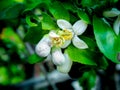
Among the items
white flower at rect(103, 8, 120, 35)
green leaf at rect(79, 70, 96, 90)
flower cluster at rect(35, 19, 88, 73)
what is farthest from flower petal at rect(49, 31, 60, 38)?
green leaf at rect(79, 70, 96, 90)

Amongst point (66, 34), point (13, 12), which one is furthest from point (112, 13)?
point (13, 12)

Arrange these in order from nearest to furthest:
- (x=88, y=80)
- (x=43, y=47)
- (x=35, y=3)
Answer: (x=43, y=47) < (x=35, y=3) < (x=88, y=80)

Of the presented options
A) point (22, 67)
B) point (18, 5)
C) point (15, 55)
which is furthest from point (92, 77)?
A: point (22, 67)

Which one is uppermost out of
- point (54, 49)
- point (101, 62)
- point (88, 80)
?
point (54, 49)

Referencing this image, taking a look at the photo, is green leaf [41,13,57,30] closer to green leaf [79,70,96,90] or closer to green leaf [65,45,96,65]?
green leaf [65,45,96,65]

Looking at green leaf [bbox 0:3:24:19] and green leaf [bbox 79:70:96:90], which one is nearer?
green leaf [bbox 0:3:24:19]

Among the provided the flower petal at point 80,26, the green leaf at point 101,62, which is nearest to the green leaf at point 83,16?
the flower petal at point 80,26

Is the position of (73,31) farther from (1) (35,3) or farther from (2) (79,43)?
(1) (35,3)

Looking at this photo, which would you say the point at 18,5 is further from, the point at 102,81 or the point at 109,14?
the point at 102,81
